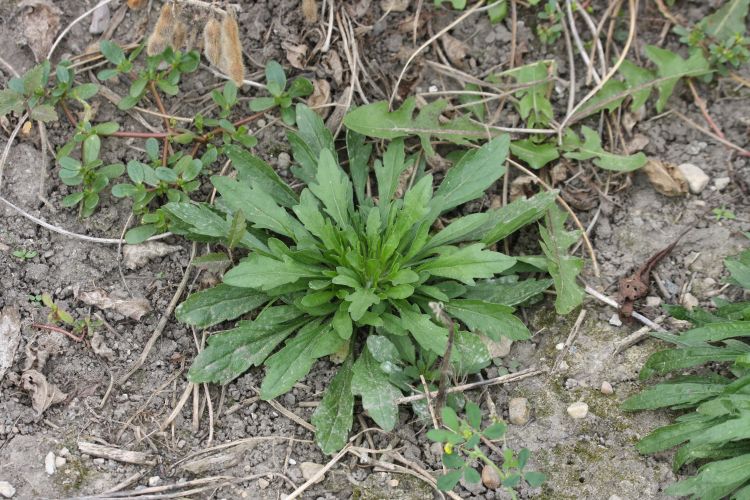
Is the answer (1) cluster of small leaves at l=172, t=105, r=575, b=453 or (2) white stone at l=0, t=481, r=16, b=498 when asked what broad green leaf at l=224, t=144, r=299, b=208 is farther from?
(2) white stone at l=0, t=481, r=16, b=498

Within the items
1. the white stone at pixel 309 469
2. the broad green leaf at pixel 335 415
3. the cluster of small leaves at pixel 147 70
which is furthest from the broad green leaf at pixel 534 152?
the white stone at pixel 309 469

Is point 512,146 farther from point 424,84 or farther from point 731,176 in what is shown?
point 731,176

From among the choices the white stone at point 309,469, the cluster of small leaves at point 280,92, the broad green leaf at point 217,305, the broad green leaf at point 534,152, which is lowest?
the white stone at point 309,469

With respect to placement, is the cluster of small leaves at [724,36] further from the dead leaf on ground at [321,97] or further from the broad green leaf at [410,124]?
the dead leaf on ground at [321,97]

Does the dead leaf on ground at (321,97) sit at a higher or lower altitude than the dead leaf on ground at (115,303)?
higher

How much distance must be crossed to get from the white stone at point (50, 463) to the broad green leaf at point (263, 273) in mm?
896

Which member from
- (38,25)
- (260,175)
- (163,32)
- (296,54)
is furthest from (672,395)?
(38,25)

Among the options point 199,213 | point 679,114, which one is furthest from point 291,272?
point 679,114

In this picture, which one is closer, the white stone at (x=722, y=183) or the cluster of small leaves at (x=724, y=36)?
the white stone at (x=722, y=183)

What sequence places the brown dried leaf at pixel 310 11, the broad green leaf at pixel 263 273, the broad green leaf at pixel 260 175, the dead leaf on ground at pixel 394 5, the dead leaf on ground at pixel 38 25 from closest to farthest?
the broad green leaf at pixel 263 273 → the broad green leaf at pixel 260 175 → the dead leaf on ground at pixel 38 25 → the brown dried leaf at pixel 310 11 → the dead leaf on ground at pixel 394 5

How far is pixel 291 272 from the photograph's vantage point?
10.2 ft

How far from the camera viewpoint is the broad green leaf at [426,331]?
298 centimetres

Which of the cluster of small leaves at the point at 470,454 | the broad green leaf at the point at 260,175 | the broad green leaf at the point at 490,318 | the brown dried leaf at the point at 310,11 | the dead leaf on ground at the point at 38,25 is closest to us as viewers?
the cluster of small leaves at the point at 470,454

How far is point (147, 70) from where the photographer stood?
3.59 meters
